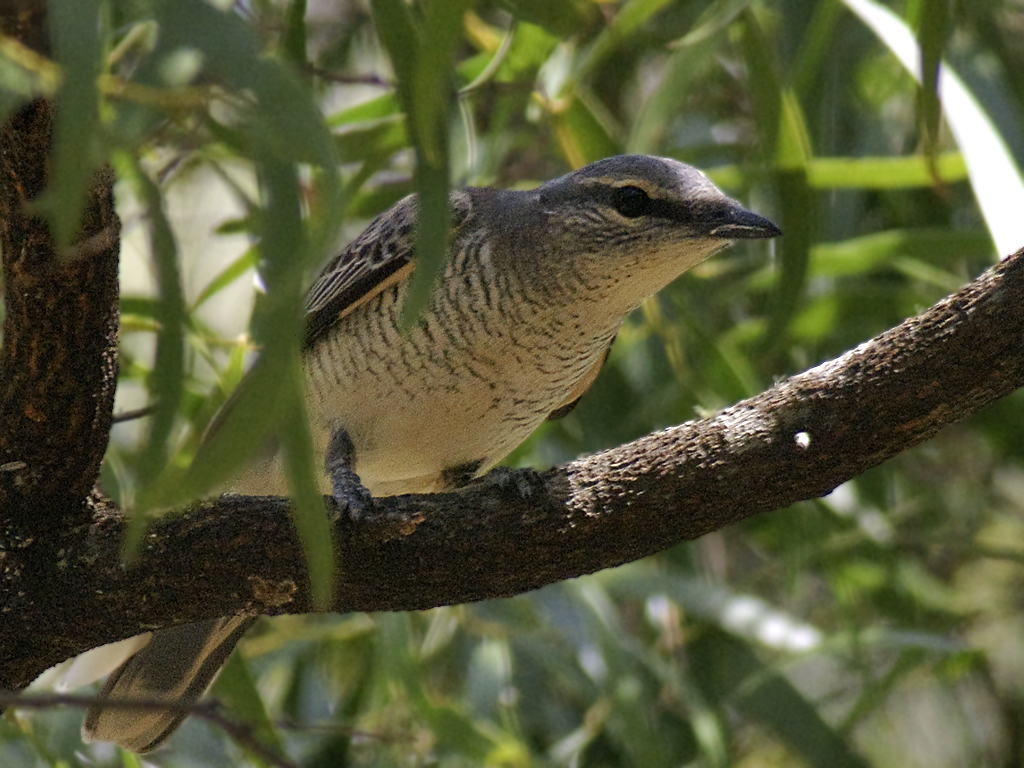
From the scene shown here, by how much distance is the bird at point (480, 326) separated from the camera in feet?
8.18

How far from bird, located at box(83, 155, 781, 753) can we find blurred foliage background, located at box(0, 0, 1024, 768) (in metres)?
0.16

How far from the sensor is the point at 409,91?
144 cm

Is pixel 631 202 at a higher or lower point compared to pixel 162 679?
higher

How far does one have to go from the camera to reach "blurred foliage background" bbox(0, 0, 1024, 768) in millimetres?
2438

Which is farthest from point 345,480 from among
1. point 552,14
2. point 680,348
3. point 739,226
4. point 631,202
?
point 680,348

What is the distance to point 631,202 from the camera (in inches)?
99.3

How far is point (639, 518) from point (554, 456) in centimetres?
175

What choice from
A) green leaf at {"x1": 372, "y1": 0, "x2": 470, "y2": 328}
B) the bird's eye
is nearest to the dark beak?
the bird's eye

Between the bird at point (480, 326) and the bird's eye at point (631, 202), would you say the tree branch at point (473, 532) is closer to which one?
the bird at point (480, 326)

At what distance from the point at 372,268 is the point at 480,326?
337mm

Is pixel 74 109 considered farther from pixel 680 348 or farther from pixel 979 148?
pixel 680 348

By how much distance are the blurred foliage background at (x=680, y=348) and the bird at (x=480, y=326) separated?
0.53 ft

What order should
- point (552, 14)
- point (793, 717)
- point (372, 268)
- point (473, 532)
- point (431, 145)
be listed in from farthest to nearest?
point (793, 717), point (372, 268), point (473, 532), point (552, 14), point (431, 145)

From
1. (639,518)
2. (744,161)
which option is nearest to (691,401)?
(744,161)
